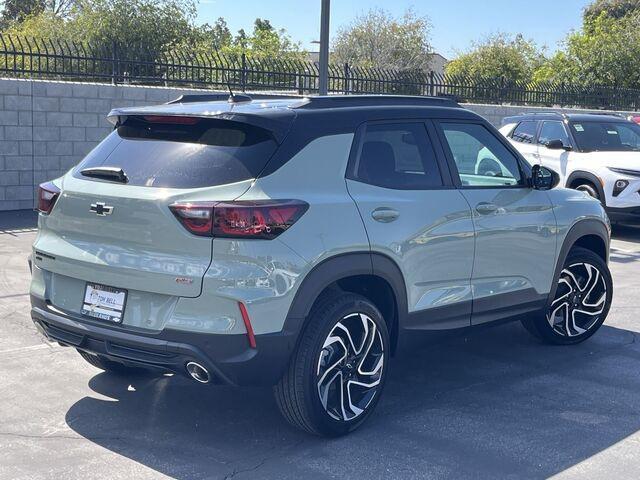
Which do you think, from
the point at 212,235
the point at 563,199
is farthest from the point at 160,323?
the point at 563,199

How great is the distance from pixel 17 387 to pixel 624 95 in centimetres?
2235

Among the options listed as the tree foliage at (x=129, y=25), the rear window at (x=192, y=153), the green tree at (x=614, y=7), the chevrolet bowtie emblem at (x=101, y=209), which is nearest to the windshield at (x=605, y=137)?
the rear window at (x=192, y=153)

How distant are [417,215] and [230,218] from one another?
134 centimetres

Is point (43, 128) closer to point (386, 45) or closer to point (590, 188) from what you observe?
point (590, 188)

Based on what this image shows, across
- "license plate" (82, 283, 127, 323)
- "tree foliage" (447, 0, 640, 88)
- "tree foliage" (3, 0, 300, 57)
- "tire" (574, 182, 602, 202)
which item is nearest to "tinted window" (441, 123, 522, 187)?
"license plate" (82, 283, 127, 323)

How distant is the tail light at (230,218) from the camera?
14.0ft

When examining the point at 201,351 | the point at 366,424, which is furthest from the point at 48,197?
the point at 366,424

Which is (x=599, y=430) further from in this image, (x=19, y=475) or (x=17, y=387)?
(x=17, y=387)

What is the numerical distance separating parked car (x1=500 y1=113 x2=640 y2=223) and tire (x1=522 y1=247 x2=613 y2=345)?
576cm

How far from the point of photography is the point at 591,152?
42.5 feet

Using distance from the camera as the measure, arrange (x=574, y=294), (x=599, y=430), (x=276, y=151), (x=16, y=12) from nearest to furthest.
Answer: (x=276, y=151) → (x=599, y=430) → (x=574, y=294) → (x=16, y=12)

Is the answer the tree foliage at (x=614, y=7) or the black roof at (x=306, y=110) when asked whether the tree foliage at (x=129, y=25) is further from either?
the tree foliage at (x=614, y=7)

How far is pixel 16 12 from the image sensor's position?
54.7 m

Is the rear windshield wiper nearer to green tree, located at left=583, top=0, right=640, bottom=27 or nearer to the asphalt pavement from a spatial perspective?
the asphalt pavement
